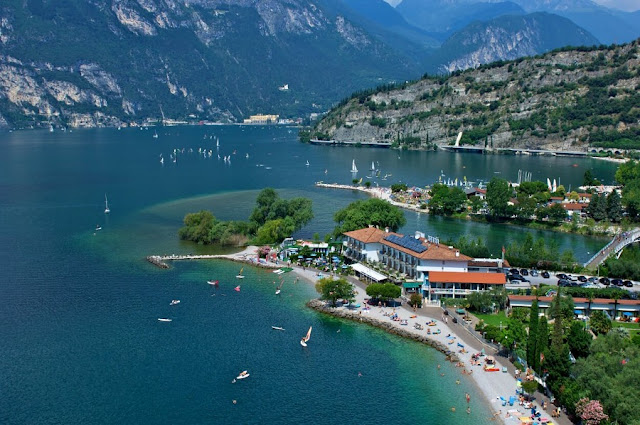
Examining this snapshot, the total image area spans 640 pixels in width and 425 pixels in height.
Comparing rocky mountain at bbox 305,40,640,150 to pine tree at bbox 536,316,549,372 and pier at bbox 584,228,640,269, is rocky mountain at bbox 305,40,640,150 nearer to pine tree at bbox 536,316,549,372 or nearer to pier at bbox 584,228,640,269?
pier at bbox 584,228,640,269

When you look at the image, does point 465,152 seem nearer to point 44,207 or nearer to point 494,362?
point 44,207

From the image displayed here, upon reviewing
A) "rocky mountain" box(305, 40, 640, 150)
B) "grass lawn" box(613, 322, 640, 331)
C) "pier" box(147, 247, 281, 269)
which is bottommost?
"grass lawn" box(613, 322, 640, 331)

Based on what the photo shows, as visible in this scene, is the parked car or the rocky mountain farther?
the rocky mountain

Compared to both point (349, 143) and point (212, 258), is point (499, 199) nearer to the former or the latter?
point (212, 258)

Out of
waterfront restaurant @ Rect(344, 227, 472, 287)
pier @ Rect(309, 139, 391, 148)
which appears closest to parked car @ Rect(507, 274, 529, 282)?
waterfront restaurant @ Rect(344, 227, 472, 287)

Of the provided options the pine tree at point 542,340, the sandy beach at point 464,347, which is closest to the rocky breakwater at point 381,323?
the sandy beach at point 464,347

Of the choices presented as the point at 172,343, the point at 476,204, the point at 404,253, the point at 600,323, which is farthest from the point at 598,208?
the point at 172,343

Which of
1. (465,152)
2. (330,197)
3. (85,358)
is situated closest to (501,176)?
(330,197)
